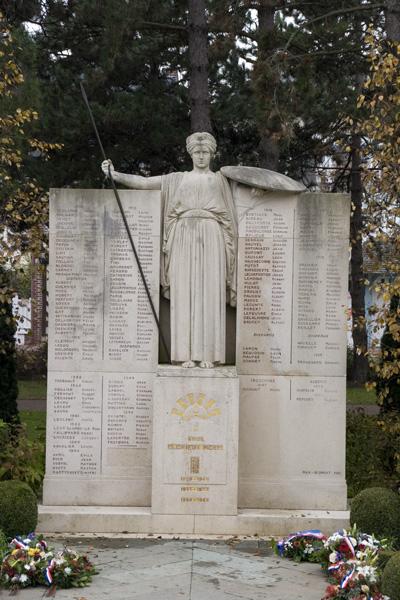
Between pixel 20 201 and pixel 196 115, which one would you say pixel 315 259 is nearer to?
pixel 20 201

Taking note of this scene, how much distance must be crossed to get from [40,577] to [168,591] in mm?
1063

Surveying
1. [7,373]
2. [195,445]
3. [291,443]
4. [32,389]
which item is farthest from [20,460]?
[32,389]

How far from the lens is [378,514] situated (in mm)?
8336

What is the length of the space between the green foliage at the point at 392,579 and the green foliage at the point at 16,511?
3.41 meters

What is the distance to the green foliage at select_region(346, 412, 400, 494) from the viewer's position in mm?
11258

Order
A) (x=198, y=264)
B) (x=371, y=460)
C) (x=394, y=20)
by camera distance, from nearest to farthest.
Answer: (x=198, y=264) < (x=371, y=460) < (x=394, y=20)

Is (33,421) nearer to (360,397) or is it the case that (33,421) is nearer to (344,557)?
(360,397)

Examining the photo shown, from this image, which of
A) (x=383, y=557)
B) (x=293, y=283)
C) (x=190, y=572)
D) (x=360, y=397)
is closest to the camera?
(x=383, y=557)

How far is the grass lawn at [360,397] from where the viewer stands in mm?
21175

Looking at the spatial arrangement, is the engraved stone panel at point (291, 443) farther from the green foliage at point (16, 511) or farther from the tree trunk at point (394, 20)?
the tree trunk at point (394, 20)

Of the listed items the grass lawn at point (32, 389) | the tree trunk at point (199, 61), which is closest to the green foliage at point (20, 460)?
the tree trunk at point (199, 61)

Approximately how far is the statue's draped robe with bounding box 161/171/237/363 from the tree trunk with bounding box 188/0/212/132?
8992mm

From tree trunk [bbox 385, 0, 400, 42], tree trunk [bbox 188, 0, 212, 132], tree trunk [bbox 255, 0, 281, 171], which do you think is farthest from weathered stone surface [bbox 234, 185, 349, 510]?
tree trunk [bbox 188, 0, 212, 132]

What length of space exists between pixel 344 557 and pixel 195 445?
216 centimetres
